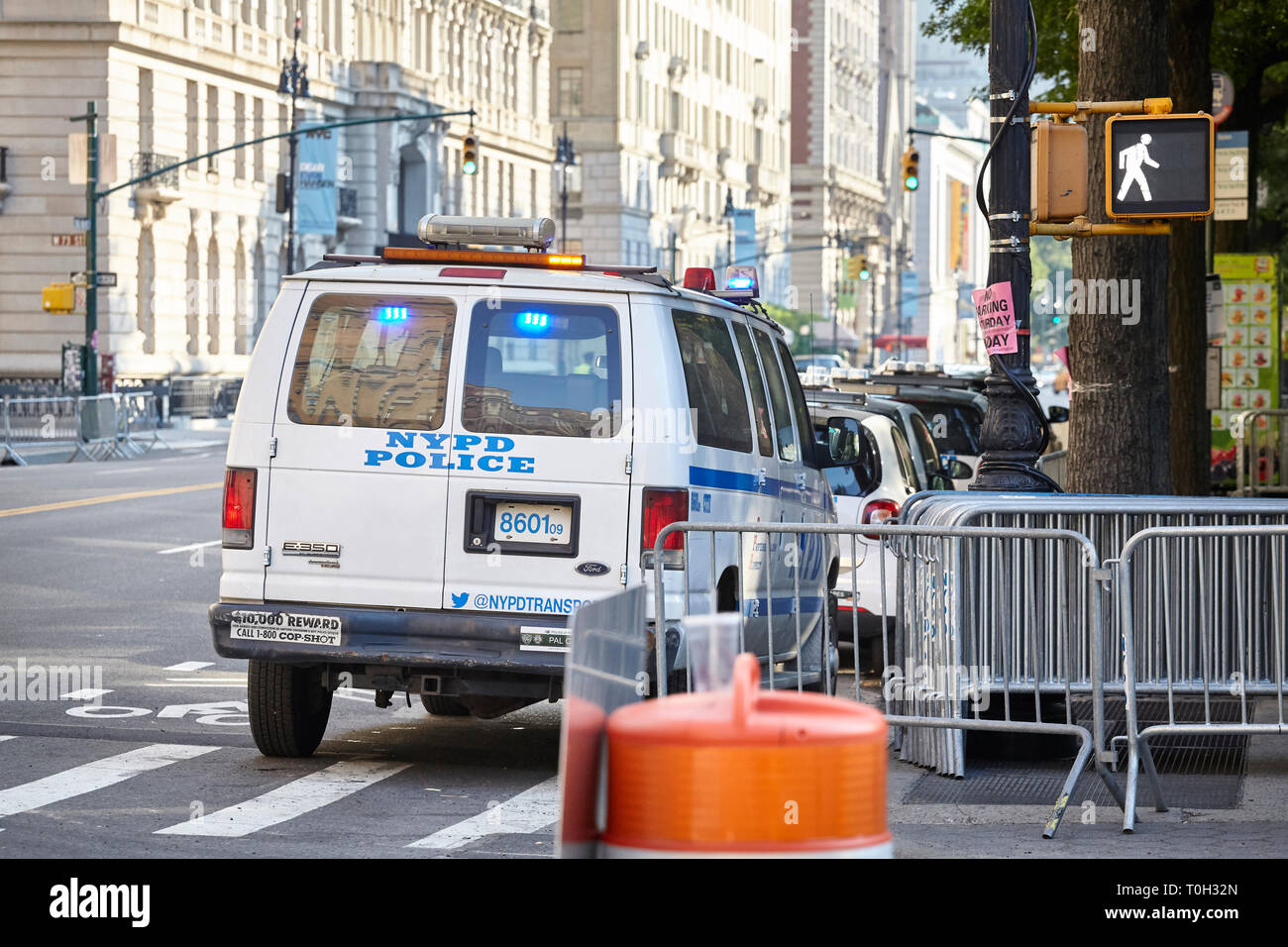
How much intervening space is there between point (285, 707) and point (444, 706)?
5.91ft

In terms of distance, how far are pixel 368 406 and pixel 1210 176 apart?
187 inches

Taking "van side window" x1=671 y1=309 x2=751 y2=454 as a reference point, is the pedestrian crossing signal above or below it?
above

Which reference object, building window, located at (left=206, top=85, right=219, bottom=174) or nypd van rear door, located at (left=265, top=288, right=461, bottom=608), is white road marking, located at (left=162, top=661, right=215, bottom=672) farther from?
building window, located at (left=206, top=85, right=219, bottom=174)

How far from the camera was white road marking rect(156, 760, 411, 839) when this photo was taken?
7824 millimetres

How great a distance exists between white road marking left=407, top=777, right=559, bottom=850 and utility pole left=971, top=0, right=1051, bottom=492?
3486 millimetres

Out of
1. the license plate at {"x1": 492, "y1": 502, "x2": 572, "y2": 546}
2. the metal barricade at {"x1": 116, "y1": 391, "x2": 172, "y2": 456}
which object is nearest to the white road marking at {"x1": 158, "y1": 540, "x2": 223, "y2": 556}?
the license plate at {"x1": 492, "y1": 502, "x2": 572, "y2": 546}

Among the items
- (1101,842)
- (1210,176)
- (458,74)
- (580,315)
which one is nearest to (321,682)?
(580,315)

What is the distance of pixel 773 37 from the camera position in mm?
130375

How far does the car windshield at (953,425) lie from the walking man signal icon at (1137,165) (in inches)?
302

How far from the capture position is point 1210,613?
8930 millimetres

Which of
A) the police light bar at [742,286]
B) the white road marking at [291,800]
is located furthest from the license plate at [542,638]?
the police light bar at [742,286]

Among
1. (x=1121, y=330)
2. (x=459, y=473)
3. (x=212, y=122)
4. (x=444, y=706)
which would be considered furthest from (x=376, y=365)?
(x=212, y=122)

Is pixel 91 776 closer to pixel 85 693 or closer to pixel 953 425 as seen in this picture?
pixel 85 693

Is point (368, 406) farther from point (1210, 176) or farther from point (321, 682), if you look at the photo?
point (1210, 176)
